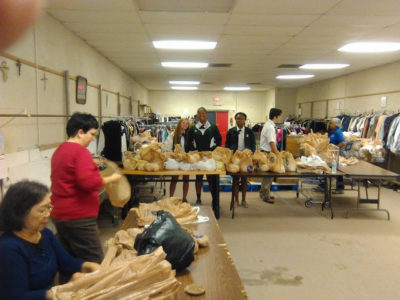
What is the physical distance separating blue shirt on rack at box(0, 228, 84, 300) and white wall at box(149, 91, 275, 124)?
1321 centimetres

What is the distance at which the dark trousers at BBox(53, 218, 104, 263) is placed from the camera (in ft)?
6.88

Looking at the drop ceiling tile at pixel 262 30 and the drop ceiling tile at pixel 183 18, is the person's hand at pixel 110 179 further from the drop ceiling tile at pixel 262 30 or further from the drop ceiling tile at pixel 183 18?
the drop ceiling tile at pixel 262 30

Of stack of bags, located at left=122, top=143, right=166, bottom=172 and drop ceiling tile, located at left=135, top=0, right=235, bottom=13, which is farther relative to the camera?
stack of bags, located at left=122, top=143, right=166, bottom=172

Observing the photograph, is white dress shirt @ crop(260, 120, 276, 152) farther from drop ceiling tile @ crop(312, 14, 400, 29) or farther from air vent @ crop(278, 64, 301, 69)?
air vent @ crop(278, 64, 301, 69)

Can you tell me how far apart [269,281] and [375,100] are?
254 inches

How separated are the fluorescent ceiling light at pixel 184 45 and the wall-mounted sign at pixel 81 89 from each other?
1317mm

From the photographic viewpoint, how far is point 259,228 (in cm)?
448

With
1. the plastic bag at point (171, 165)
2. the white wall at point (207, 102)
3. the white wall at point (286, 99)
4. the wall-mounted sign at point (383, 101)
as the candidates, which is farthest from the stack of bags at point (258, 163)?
the white wall at point (207, 102)

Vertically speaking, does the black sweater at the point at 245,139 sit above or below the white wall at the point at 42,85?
below

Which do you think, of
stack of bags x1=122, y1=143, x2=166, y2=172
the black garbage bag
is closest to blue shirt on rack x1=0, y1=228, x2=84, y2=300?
A: the black garbage bag

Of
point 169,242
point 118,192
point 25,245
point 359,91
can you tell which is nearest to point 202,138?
point 118,192

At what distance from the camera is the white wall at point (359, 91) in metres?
7.25

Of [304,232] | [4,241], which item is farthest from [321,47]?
[4,241]

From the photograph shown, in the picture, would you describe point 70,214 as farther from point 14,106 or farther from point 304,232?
point 304,232
